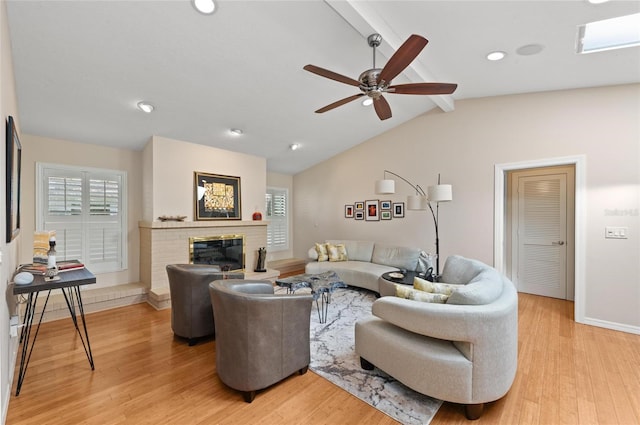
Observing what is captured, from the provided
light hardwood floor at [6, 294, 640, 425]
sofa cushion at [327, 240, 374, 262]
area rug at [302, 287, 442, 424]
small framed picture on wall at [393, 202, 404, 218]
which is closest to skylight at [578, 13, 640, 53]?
light hardwood floor at [6, 294, 640, 425]

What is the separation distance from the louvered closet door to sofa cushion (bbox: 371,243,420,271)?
1869 mm

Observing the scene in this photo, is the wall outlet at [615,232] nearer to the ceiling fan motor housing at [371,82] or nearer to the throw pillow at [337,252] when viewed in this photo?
the ceiling fan motor housing at [371,82]

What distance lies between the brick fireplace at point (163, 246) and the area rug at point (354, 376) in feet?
7.45

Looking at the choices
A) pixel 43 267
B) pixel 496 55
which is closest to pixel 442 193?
pixel 496 55

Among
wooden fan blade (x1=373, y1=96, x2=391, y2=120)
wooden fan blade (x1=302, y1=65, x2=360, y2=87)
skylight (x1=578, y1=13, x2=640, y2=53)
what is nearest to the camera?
wooden fan blade (x1=302, y1=65, x2=360, y2=87)

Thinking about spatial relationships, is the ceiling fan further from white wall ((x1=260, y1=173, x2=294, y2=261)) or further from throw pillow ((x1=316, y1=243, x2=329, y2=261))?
white wall ((x1=260, y1=173, x2=294, y2=261))

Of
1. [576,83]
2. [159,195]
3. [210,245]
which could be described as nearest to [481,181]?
[576,83]

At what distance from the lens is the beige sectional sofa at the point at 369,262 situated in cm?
479

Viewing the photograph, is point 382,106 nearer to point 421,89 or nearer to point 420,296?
point 421,89

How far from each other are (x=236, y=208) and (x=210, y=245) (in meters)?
0.87

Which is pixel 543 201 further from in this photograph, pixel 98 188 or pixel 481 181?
pixel 98 188

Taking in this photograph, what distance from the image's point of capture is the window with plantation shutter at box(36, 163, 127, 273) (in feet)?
13.2

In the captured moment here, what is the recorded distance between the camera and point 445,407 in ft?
6.60

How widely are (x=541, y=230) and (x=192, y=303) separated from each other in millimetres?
5362
